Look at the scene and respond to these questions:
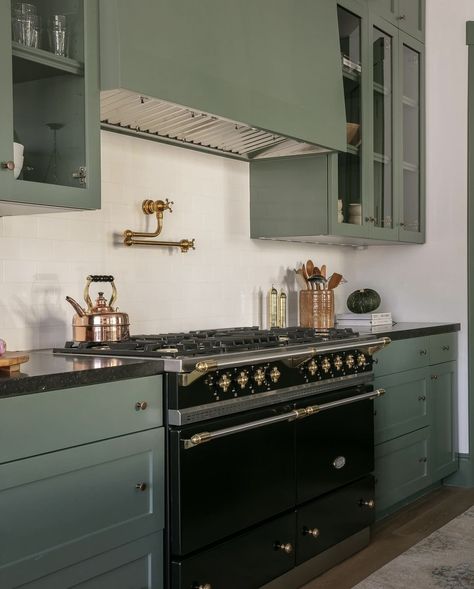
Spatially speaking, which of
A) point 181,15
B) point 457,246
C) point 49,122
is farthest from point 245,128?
point 457,246

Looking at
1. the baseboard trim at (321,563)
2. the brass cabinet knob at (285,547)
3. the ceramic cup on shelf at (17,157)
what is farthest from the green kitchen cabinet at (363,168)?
the ceramic cup on shelf at (17,157)

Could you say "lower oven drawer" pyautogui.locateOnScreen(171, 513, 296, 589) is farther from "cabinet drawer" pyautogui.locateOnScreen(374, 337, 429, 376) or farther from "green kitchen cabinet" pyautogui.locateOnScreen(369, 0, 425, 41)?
"green kitchen cabinet" pyautogui.locateOnScreen(369, 0, 425, 41)

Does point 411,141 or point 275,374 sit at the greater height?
point 411,141

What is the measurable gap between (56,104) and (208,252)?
132 cm

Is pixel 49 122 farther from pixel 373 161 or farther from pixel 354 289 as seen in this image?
pixel 354 289

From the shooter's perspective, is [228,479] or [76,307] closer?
[228,479]

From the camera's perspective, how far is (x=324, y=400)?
324 centimetres

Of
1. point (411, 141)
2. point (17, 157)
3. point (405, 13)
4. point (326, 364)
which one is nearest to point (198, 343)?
point (326, 364)

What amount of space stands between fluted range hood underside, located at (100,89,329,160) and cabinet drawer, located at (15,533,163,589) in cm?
141

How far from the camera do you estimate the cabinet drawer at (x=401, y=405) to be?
3.89 m

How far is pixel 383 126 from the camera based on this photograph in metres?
4.40

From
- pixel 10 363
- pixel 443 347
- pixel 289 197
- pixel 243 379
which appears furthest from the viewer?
pixel 443 347

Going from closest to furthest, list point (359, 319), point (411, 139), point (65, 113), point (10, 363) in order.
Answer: point (10, 363) < point (65, 113) < point (359, 319) < point (411, 139)

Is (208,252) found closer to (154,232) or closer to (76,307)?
→ (154,232)
